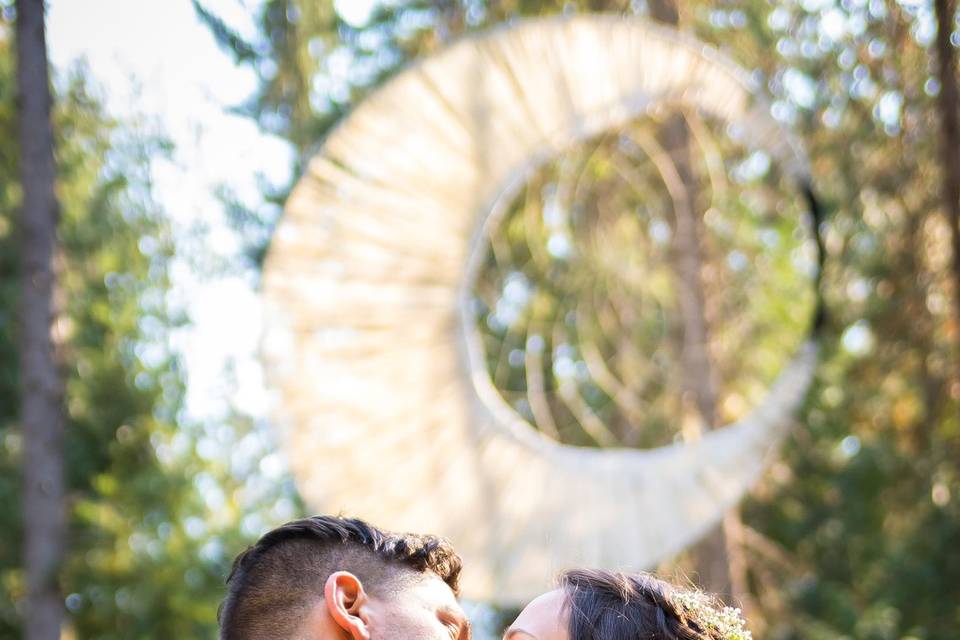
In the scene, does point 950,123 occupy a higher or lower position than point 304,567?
higher

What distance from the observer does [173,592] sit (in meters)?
10.7

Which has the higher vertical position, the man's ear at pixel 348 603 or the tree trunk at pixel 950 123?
the tree trunk at pixel 950 123

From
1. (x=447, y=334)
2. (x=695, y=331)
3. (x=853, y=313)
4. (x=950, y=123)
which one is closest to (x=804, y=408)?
(x=853, y=313)

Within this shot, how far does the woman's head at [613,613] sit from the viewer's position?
242 cm

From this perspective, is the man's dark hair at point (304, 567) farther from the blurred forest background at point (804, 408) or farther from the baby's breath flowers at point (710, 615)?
the blurred forest background at point (804, 408)

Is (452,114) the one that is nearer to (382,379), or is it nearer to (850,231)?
(382,379)

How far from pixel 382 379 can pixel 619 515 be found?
1.21 m

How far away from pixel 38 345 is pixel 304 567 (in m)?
3.45

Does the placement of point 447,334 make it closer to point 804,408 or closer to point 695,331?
point 695,331

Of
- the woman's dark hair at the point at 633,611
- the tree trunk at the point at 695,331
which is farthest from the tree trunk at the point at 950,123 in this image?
the woman's dark hair at the point at 633,611

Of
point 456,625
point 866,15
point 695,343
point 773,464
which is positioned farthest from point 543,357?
point 456,625

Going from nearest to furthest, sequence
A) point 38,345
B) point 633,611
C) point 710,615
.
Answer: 1. point 633,611
2. point 710,615
3. point 38,345

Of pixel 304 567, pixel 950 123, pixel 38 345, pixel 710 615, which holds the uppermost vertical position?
pixel 950 123

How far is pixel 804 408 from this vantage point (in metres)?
11.9
